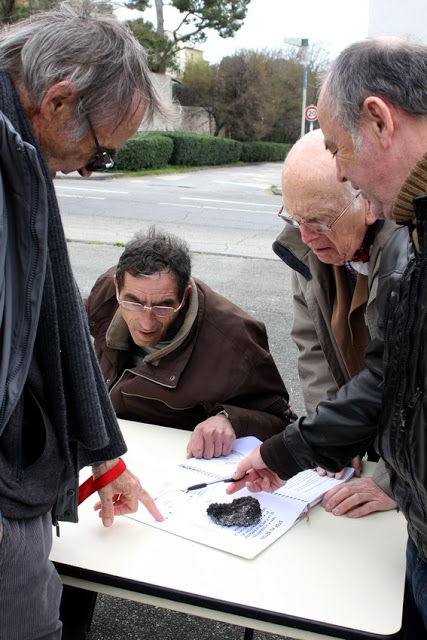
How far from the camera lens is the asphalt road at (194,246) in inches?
101

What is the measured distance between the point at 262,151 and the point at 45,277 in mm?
35331

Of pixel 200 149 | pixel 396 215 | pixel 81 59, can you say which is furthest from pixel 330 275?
pixel 200 149

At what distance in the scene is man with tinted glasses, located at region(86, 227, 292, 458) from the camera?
2473 millimetres

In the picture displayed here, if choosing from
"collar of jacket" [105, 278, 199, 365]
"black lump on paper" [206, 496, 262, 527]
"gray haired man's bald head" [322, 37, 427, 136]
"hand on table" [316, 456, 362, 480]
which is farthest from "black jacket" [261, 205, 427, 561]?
"collar of jacket" [105, 278, 199, 365]

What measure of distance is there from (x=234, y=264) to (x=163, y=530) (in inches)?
253

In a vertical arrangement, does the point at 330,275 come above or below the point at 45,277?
below

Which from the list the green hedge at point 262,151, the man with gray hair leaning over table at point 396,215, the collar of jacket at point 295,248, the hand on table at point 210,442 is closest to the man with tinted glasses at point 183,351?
the hand on table at point 210,442

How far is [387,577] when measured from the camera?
158 cm

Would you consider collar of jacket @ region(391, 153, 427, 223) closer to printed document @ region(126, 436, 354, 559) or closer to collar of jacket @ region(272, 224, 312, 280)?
printed document @ region(126, 436, 354, 559)

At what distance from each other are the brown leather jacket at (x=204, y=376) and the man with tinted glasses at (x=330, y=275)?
154 mm

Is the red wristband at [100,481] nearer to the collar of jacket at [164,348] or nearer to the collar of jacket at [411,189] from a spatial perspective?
the collar of jacket at [164,348]

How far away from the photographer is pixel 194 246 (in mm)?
9039

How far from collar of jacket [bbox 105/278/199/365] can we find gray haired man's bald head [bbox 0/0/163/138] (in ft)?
3.74

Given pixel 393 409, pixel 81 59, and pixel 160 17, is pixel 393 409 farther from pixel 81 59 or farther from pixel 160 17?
pixel 160 17
